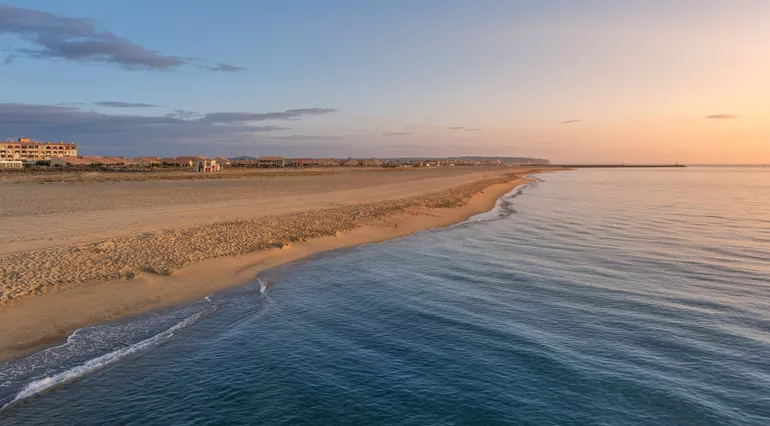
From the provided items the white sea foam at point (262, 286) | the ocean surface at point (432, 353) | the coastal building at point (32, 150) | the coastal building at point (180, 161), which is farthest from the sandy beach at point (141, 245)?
the coastal building at point (32, 150)

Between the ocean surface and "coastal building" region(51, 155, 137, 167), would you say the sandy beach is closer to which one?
the ocean surface

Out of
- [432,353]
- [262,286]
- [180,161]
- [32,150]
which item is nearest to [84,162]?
[180,161]

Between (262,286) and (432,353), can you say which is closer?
(432,353)

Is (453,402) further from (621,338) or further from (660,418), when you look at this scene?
(621,338)

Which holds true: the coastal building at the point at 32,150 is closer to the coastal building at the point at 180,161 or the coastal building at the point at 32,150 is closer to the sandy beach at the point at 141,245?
the coastal building at the point at 180,161

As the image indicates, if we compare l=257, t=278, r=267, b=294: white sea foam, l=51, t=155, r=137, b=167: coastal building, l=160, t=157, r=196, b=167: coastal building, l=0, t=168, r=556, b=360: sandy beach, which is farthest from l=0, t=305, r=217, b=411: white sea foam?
l=160, t=157, r=196, b=167: coastal building

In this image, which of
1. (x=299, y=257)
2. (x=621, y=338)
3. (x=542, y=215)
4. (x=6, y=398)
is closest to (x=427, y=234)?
(x=299, y=257)

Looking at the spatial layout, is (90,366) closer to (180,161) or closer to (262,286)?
(262,286)
